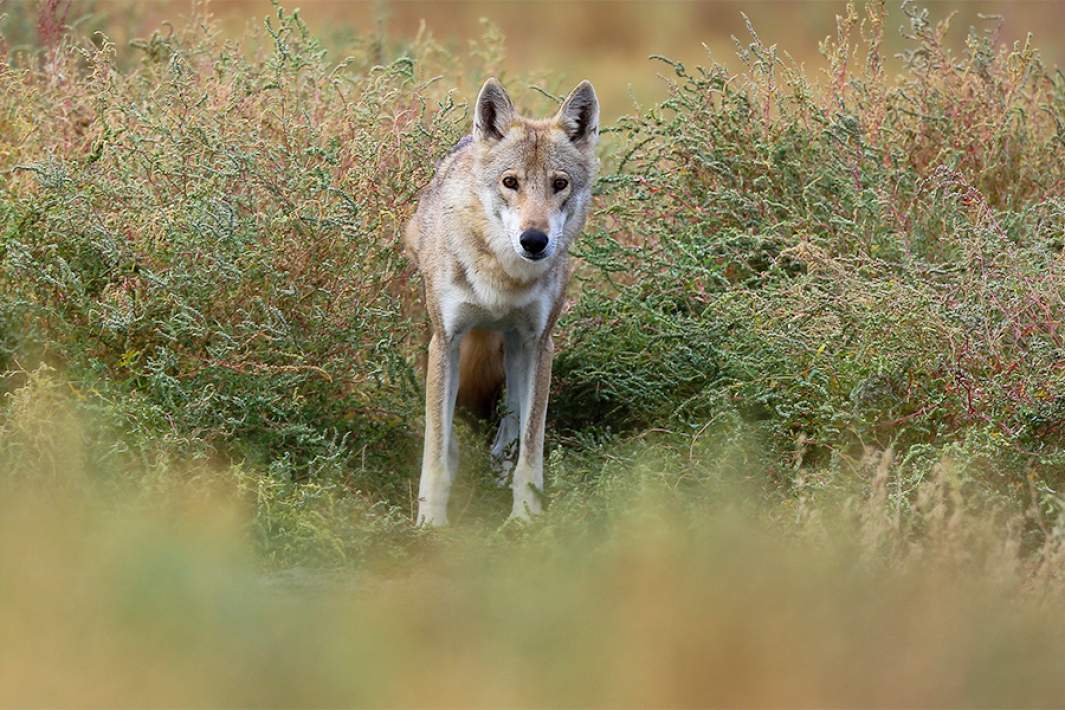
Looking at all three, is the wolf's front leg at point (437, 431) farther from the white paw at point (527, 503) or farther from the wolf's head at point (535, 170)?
the wolf's head at point (535, 170)

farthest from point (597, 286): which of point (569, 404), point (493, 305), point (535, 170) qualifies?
point (535, 170)

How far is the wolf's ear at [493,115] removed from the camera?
7602mm

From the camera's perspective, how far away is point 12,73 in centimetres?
898

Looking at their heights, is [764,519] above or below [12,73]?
below

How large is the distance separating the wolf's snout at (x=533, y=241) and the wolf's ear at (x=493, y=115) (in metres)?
0.71

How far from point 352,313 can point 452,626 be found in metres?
3.48

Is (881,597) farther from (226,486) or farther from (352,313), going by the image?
(352,313)

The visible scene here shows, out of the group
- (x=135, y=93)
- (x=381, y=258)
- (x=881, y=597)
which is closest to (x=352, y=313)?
(x=381, y=258)

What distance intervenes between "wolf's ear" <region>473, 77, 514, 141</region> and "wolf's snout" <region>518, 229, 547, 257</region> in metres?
0.71

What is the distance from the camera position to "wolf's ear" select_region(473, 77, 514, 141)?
7.60 m

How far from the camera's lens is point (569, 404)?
335 inches

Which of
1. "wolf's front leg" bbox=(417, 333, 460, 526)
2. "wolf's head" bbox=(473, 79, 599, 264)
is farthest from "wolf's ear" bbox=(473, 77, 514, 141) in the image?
"wolf's front leg" bbox=(417, 333, 460, 526)

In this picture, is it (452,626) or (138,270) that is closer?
(452,626)

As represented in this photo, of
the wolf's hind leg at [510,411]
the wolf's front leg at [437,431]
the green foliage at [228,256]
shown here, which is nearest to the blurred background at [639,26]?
the green foliage at [228,256]
